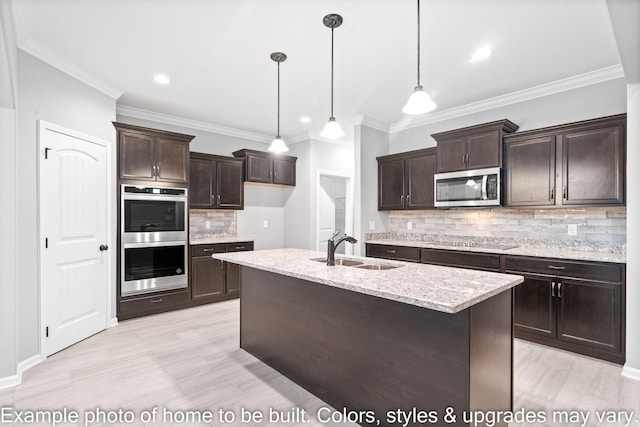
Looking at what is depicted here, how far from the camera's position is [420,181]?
448 centimetres

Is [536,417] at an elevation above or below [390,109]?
below

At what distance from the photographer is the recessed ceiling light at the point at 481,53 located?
2.83 m

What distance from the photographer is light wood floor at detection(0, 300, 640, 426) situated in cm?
221

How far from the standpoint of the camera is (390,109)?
174 inches

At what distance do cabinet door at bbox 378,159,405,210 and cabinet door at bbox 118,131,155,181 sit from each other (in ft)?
10.2

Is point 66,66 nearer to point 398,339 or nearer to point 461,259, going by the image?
point 398,339

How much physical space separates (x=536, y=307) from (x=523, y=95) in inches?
92.5

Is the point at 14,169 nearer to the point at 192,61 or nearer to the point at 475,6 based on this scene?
the point at 192,61

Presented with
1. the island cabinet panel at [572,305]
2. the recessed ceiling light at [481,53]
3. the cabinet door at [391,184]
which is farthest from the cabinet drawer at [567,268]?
the recessed ceiling light at [481,53]

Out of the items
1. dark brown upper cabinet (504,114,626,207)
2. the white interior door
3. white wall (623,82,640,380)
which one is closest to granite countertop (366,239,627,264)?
white wall (623,82,640,380)

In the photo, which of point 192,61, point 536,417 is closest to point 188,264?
point 192,61

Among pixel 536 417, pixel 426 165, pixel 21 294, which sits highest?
pixel 426 165

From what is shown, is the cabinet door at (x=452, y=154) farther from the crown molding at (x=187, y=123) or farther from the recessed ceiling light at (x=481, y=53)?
the crown molding at (x=187, y=123)

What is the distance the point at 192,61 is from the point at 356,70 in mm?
1573
